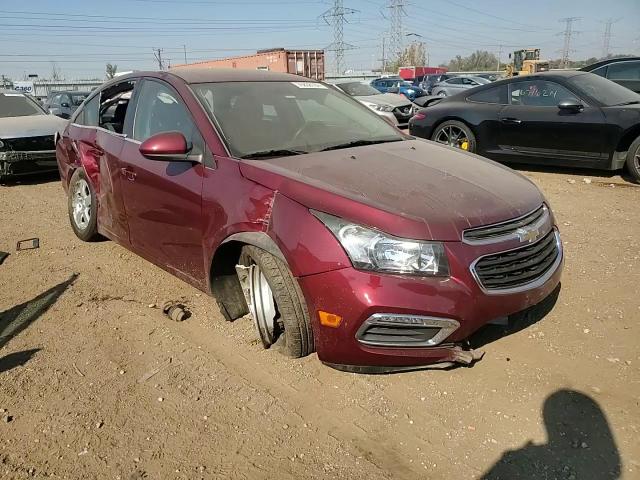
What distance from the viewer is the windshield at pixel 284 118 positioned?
3232 mm

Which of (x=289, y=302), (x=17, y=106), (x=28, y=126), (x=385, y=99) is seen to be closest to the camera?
(x=289, y=302)

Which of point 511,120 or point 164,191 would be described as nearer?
point 164,191

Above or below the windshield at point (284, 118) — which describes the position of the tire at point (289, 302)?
below

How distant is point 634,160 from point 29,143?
8536 mm

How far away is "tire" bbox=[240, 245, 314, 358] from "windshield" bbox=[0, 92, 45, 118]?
8.36 m

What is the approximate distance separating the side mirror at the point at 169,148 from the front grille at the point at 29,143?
597 cm

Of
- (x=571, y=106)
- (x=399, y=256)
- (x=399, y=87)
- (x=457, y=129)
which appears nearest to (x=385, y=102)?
(x=457, y=129)

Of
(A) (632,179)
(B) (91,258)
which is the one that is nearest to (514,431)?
(B) (91,258)

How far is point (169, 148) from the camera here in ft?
9.99

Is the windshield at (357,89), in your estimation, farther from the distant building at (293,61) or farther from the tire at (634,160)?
the distant building at (293,61)

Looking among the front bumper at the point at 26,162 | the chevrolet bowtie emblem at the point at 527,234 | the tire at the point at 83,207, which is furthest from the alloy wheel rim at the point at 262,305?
the front bumper at the point at 26,162

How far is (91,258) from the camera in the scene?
15.4 feet

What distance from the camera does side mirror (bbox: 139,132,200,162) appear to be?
3.05m

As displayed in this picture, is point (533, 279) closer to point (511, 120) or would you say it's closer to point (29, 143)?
point (511, 120)
